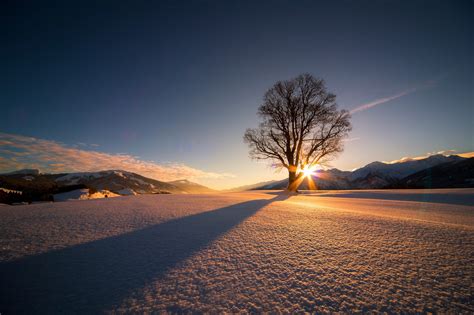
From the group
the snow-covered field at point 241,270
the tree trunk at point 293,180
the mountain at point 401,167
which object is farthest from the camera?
the mountain at point 401,167

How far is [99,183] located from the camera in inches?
5605

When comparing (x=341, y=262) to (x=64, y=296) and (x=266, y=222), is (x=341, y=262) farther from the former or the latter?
(x=64, y=296)

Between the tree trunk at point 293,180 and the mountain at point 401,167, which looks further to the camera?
the mountain at point 401,167

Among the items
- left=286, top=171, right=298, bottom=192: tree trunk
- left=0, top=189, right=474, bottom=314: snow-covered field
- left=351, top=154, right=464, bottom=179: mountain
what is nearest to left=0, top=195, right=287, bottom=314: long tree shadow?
left=0, top=189, right=474, bottom=314: snow-covered field

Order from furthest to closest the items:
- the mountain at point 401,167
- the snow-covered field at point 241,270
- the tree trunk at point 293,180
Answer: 1. the mountain at point 401,167
2. the tree trunk at point 293,180
3. the snow-covered field at point 241,270

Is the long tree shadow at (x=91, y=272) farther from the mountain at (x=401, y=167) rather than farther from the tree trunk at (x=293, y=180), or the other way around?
the mountain at (x=401, y=167)

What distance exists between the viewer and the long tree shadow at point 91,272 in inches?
42.4

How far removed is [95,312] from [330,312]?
55.4 inches

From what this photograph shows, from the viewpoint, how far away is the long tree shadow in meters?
1.08

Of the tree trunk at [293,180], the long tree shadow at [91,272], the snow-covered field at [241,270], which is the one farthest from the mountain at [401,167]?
the long tree shadow at [91,272]

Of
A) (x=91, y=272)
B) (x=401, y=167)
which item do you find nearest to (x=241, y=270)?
(x=91, y=272)

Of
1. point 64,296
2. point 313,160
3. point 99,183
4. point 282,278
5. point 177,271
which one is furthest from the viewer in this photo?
point 99,183

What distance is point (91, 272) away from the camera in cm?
143

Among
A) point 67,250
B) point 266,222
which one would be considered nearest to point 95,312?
point 67,250
